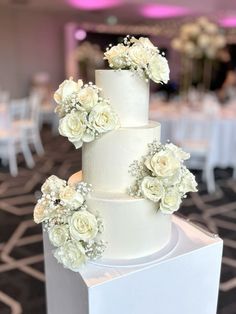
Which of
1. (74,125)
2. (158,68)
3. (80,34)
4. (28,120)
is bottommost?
(28,120)

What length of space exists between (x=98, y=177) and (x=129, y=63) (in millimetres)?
471

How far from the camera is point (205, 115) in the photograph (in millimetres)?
4672

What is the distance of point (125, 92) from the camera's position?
1407 mm

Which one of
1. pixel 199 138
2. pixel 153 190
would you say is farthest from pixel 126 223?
pixel 199 138

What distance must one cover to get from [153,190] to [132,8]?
29.7 ft

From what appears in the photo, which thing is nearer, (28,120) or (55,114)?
(28,120)

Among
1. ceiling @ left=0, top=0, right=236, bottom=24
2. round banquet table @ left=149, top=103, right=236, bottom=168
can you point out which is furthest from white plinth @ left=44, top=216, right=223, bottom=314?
ceiling @ left=0, top=0, right=236, bottom=24

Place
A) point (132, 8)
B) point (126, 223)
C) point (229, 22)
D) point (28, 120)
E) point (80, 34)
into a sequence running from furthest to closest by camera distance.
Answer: point (229, 22) < point (80, 34) < point (132, 8) < point (28, 120) < point (126, 223)

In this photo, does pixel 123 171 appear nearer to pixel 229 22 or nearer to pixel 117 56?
pixel 117 56

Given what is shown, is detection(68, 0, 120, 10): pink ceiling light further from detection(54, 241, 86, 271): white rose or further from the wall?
detection(54, 241, 86, 271): white rose

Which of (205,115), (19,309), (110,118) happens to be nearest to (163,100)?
(205,115)

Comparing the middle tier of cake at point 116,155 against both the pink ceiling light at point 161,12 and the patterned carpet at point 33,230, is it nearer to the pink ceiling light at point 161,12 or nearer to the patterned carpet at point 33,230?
the patterned carpet at point 33,230

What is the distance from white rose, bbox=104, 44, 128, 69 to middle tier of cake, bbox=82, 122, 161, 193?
0.83 feet

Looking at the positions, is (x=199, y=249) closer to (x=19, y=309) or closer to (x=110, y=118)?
(x=110, y=118)
